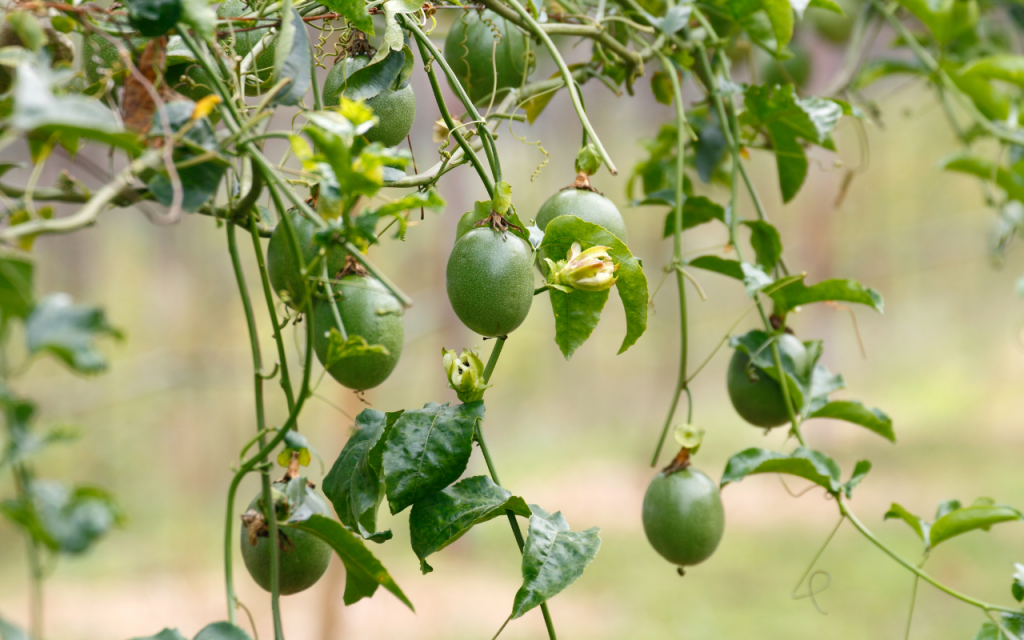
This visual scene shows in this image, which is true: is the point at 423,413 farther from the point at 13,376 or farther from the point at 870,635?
the point at 870,635

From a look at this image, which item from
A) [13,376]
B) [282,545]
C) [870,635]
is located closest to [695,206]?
[282,545]

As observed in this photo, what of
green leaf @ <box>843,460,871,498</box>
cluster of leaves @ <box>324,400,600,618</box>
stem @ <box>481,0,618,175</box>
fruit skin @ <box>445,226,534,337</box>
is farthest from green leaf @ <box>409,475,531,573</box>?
green leaf @ <box>843,460,871,498</box>

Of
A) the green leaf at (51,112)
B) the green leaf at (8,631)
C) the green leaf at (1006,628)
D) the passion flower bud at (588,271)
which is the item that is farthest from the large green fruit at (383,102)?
the green leaf at (1006,628)

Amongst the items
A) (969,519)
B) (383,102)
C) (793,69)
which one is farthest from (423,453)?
(793,69)

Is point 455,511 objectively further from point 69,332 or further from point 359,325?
point 69,332

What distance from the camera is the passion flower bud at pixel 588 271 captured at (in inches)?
20.1

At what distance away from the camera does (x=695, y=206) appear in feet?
2.74

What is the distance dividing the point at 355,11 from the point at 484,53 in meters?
0.22

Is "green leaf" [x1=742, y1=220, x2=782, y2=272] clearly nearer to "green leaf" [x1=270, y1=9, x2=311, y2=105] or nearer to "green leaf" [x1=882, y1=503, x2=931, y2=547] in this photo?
"green leaf" [x1=882, y1=503, x2=931, y2=547]

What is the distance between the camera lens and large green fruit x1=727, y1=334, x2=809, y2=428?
2.51ft

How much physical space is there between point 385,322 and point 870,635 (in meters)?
2.57

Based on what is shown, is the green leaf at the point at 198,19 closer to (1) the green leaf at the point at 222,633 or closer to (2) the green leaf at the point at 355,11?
(2) the green leaf at the point at 355,11

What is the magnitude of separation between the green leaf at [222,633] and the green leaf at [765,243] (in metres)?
0.57

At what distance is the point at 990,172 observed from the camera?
1142 millimetres
